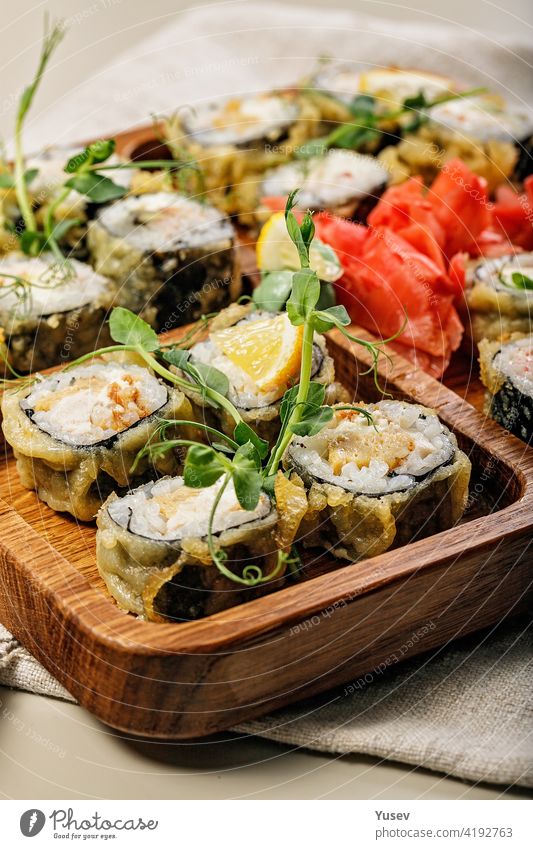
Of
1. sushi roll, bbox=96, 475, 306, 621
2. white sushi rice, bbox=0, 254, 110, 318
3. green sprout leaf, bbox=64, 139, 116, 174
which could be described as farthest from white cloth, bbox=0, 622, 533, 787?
green sprout leaf, bbox=64, 139, 116, 174

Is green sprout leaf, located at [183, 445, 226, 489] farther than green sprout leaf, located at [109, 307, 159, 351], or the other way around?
green sprout leaf, located at [109, 307, 159, 351]

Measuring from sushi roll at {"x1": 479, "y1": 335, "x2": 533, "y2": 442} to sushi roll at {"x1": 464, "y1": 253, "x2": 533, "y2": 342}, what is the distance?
28 centimetres

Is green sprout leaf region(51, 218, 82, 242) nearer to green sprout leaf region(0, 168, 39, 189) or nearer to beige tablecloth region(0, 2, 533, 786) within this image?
green sprout leaf region(0, 168, 39, 189)

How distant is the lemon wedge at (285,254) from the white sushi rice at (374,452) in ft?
2.60

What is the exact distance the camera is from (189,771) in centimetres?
233

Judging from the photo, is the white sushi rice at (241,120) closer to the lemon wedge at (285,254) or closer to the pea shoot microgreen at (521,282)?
the lemon wedge at (285,254)

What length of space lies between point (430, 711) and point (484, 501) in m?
0.65

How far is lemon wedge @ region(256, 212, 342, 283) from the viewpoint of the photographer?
3.36 meters

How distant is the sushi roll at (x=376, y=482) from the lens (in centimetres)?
251

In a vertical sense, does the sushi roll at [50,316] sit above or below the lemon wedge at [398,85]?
below

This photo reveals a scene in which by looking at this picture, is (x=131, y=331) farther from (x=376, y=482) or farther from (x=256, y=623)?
(x=256, y=623)

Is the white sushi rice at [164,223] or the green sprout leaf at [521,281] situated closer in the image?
the green sprout leaf at [521,281]

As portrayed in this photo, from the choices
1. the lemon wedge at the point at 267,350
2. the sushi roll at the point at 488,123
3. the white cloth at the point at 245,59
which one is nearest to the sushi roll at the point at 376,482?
the lemon wedge at the point at 267,350

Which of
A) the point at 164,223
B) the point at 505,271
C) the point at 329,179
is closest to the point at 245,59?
the point at 329,179
